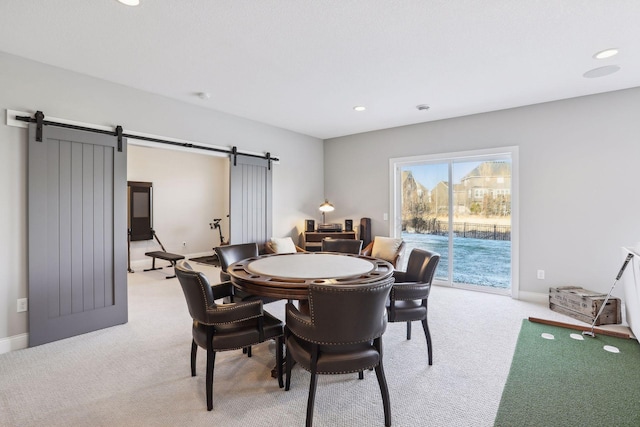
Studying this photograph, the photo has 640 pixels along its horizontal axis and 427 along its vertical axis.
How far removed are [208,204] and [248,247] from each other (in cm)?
521

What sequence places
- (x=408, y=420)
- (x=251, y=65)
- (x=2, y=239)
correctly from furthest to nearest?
(x=251, y=65) < (x=2, y=239) < (x=408, y=420)

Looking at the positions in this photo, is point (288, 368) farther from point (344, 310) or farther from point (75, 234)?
point (75, 234)

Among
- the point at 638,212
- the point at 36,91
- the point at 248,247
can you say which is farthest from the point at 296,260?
the point at 638,212

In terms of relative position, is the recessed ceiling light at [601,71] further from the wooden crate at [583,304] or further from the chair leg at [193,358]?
the chair leg at [193,358]

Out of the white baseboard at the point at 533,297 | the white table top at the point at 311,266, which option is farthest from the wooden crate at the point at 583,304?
the white table top at the point at 311,266

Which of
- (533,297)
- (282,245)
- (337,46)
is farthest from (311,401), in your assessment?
(533,297)

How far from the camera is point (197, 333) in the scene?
220cm

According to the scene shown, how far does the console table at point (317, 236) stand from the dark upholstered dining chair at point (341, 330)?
3.59 m

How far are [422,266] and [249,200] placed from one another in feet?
9.72

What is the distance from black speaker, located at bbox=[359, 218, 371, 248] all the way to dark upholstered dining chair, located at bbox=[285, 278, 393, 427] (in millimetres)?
3727

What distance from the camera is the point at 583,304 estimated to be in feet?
11.6

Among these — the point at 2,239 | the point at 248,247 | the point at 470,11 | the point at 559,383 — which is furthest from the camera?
the point at 248,247

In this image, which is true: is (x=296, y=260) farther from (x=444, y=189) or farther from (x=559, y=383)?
(x=444, y=189)

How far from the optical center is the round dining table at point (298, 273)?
83.0 inches
